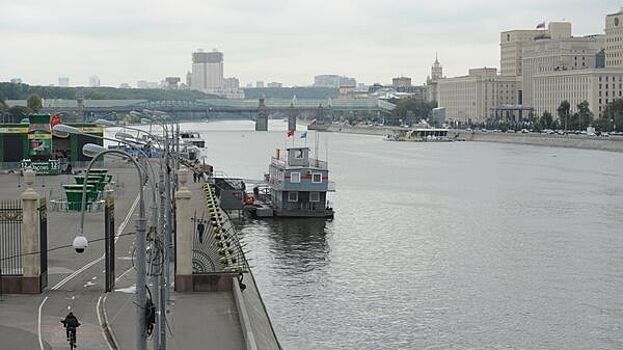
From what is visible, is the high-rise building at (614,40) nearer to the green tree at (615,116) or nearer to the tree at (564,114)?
the tree at (564,114)

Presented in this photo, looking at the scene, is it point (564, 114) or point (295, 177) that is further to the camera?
point (564, 114)

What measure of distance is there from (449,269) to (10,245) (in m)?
14.0

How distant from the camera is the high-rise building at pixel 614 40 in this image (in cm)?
17188

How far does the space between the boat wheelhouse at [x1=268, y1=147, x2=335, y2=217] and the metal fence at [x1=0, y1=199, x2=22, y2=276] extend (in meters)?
21.5

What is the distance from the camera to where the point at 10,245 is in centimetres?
2436

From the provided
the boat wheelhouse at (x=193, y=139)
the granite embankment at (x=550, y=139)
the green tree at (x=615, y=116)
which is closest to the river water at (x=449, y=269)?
the boat wheelhouse at (x=193, y=139)

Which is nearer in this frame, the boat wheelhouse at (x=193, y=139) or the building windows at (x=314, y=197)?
the building windows at (x=314, y=197)

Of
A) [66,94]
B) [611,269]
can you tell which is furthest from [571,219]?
[66,94]

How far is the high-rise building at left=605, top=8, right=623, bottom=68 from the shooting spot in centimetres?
17188

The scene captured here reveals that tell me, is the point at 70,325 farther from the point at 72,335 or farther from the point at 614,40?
the point at 614,40

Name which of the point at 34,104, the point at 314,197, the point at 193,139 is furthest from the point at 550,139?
the point at 314,197

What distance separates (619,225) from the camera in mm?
44219

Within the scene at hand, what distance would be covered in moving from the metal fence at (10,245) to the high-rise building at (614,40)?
6133 inches

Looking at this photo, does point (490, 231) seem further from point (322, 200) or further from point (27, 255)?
point (27, 255)
